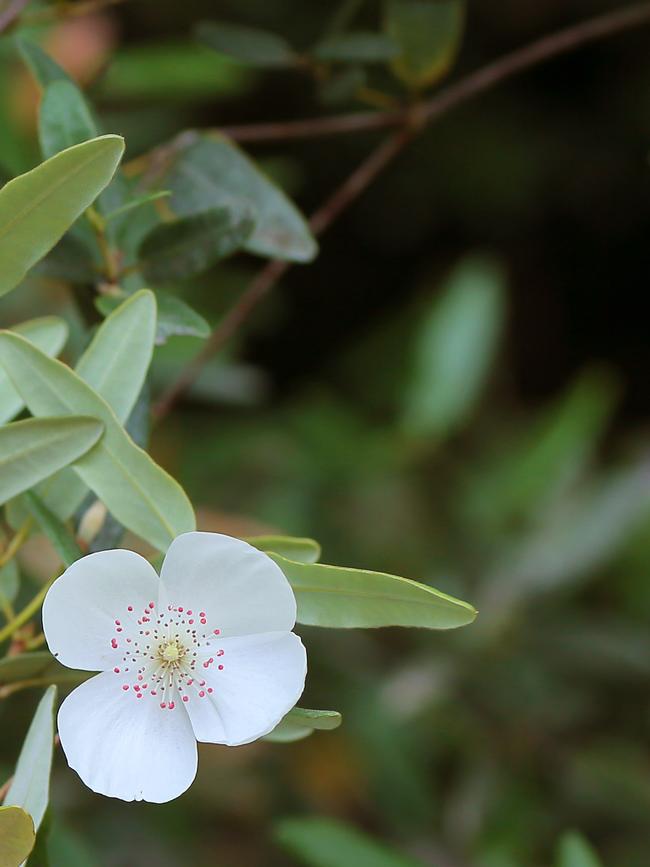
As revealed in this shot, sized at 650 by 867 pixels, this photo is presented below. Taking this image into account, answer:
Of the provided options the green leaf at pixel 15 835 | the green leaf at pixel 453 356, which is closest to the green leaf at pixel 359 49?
the green leaf at pixel 15 835

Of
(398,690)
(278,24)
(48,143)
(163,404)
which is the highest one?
(48,143)

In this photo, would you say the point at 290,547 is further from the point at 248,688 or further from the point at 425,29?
the point at 425,29

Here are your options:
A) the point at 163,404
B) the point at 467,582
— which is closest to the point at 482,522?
the point at 467,582

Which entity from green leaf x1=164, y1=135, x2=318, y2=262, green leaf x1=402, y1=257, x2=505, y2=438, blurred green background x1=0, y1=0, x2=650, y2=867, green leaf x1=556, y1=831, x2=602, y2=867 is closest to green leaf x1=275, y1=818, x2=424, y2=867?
blurred green background x1=0, y1=0, x2=650, y2=867

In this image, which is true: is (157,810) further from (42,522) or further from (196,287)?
(42,522)

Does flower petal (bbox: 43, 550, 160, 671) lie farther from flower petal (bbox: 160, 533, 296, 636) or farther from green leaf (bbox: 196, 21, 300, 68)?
green leaf (bbox: 196, 21, 300, 68)

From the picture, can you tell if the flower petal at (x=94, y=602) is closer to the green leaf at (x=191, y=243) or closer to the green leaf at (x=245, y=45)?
the green leaf at (x=191, y=243)

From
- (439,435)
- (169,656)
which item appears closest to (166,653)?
(169,656)
